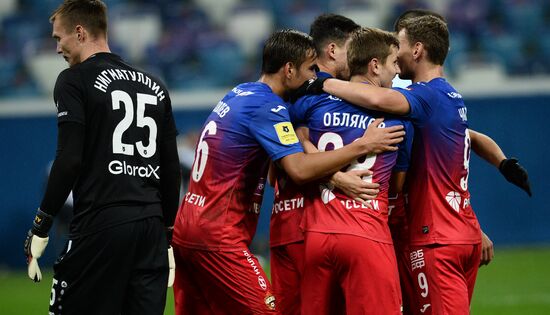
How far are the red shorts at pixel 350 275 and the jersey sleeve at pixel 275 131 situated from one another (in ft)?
1.82

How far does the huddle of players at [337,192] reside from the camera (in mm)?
5707

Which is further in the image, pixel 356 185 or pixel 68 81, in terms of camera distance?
pixel 356 185

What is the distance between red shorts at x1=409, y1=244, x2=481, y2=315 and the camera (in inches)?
233

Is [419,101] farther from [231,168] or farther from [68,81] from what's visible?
[68,81]

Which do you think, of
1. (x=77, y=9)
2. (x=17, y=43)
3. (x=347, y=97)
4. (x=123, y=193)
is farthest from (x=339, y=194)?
(x=17, y=43)

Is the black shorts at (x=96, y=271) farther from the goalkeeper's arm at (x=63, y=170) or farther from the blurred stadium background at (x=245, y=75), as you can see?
the blurred stadium background at (x=245, y=75)

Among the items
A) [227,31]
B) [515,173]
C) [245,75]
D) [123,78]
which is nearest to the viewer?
[123,78]

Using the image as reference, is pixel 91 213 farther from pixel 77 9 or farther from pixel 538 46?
pixel 538 46

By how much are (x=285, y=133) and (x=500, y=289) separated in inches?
271

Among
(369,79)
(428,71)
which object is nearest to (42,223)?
(369,79)

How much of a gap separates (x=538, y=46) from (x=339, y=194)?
38.8ft

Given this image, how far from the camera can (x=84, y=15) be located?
564cm

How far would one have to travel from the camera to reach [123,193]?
552 cm

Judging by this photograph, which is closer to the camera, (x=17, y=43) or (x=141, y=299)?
(x=141, y=299)
